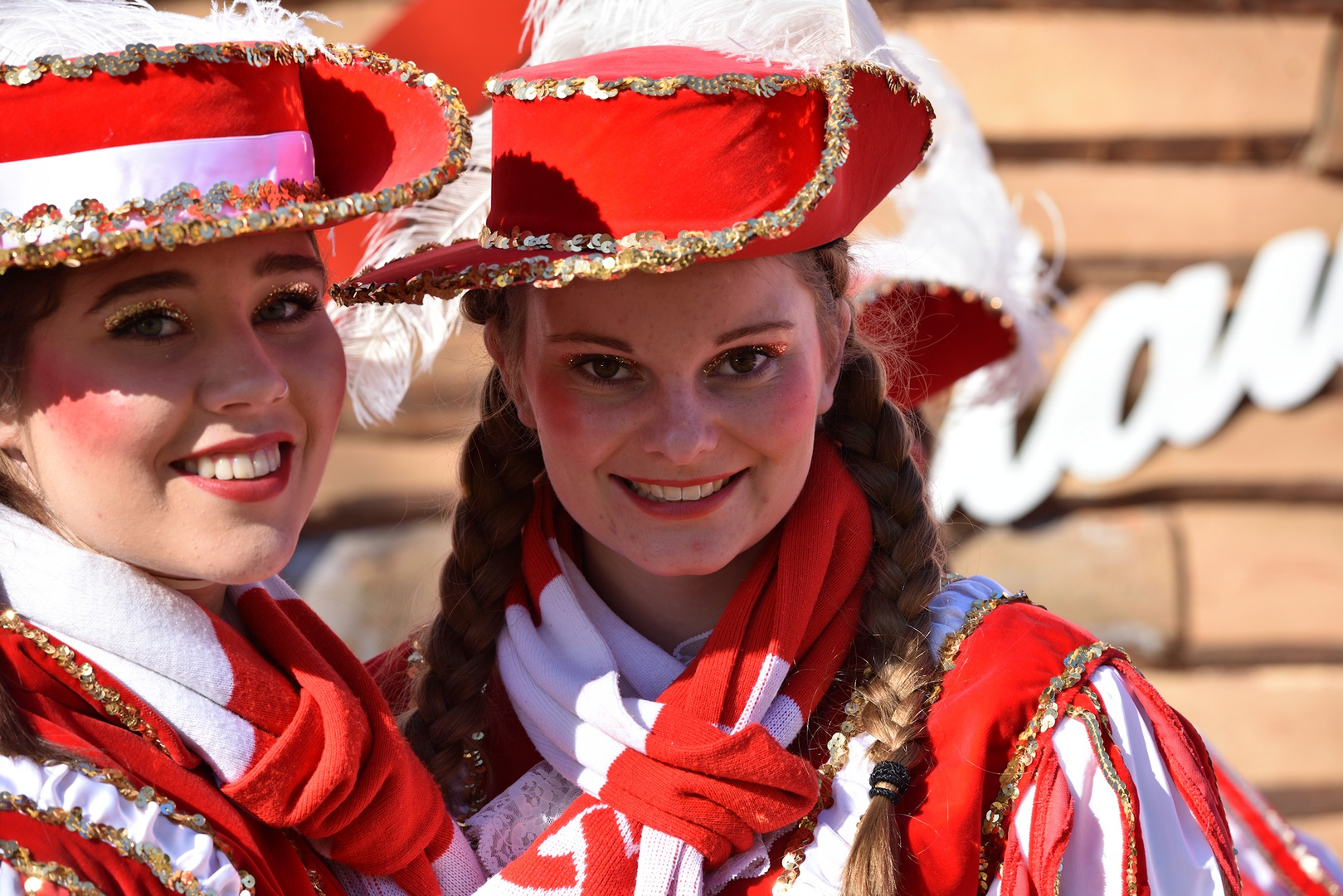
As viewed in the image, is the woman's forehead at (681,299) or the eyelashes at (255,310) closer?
the eyelashes at (255,310)

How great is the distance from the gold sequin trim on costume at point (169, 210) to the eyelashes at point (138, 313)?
0.23ft

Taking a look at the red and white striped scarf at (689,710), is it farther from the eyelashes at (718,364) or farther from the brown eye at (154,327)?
the brown eye at (154,327)

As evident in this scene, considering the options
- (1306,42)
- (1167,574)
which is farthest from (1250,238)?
(1167,574)

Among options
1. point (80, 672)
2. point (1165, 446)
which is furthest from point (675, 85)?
point (1165, 446)

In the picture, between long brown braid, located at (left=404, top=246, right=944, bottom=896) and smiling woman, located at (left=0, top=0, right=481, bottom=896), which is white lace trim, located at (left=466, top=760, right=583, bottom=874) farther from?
smiling woman, located at (left=0, top=0, right=481, bottom=896)

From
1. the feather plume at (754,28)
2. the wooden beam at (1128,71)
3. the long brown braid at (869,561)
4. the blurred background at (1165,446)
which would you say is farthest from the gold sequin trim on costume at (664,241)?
the wooden beam at (1128,71)

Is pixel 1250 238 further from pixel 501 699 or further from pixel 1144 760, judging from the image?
pixel 501 699

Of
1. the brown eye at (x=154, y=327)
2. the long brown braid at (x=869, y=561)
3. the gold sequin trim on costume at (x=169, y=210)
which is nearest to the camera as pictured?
the gold sequin trim on costume at (x=169, y=210)

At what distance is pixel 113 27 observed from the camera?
4.86 feet

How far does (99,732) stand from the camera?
4.85 ft

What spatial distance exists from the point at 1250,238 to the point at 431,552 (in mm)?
2717

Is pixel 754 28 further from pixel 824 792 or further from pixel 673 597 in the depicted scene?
pixel 824 792

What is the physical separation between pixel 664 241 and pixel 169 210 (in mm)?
549

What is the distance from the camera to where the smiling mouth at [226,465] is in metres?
1.50
